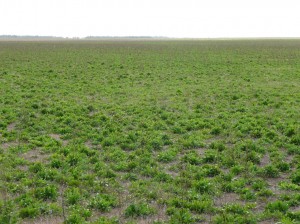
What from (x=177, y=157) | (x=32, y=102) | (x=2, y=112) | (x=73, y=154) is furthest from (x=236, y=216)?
(x=32, y=102)

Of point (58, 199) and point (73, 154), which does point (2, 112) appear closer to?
point (73, 154)

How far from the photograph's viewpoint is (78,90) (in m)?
21.3

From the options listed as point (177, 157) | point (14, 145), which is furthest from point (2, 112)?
point (177, 157)

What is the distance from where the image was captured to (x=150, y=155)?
35.0ft

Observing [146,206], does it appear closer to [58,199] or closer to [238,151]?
[58,199]

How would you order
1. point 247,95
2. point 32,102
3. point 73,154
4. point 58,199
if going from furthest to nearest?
1. point 247,95
2. point 32,102
3. point 73,154
4. point 58,199

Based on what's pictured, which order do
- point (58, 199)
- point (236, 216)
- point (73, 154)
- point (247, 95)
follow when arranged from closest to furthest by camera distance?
point (236, 216) → point (58, 199) → point (73, 154) → point (247, 95)

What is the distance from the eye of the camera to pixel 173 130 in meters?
13.2

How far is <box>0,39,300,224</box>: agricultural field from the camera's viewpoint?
291 inches

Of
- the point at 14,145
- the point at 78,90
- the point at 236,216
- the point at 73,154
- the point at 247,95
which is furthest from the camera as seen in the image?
the point at 78,90

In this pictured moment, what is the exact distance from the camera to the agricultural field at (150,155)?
738 cm

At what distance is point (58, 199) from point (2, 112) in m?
9.04

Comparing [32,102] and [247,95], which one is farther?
[247,95]

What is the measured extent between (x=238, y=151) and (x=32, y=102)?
36.5 feet
